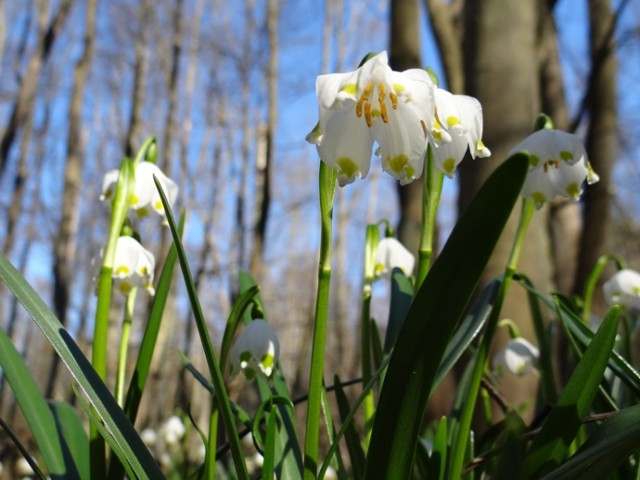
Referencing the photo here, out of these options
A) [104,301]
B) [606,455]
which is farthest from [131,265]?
[606,455]

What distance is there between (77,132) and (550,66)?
3.64 m

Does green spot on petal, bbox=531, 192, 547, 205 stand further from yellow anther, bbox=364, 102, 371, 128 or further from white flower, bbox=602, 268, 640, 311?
white flower, bbox=602, 268, 640, 311

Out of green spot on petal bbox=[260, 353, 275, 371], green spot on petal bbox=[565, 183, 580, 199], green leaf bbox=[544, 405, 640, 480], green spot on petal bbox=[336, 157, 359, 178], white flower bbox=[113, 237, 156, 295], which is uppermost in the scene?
green spot on petal bbox=[565, 183, 580, 199]

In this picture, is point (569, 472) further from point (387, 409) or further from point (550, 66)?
point (550, 66)

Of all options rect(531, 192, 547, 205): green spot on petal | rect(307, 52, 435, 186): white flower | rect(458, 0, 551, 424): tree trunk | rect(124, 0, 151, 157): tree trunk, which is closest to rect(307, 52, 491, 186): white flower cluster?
rect(307, 52, 435, 186): white flower

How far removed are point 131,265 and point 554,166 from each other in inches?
25.7

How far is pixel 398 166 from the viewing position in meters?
0.76

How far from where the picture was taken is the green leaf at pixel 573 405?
75 cm

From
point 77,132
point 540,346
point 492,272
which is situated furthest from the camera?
point 77,132

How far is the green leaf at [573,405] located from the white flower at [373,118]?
0.87 feet

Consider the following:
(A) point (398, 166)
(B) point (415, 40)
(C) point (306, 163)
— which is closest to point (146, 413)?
(B) point (415, 40)

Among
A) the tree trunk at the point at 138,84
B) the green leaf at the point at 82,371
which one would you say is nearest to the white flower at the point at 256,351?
the green leaf at the point at 82,371

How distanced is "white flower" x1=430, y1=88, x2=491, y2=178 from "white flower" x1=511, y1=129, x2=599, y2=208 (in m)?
0.18

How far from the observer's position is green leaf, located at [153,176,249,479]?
0.74 m
